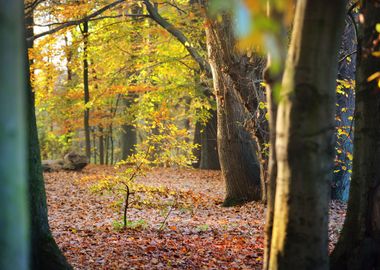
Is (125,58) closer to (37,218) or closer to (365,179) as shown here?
(37,218)

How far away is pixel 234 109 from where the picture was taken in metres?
11.7

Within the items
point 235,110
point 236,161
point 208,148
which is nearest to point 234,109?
point 235,110

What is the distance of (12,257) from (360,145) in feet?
11.9

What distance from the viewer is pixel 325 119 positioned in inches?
137

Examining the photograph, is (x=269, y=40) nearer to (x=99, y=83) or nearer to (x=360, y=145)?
(x=360, y=145)

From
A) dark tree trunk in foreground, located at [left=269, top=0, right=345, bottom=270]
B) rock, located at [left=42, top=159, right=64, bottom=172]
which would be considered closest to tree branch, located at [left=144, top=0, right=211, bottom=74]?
rock, located at [left=42, top=159, right=64, bottom=172]

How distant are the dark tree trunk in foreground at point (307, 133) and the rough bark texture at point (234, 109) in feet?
22.3

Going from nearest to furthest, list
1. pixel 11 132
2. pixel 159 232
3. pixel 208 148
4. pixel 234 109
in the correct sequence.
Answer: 1. pixel 11 132
2. pixel 159 232
3. pixel 234 109
4. pixel 208 148

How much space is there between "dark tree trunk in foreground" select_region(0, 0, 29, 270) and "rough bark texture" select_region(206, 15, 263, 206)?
8.38 metres

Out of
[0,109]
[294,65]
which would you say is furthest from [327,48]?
[0,109]

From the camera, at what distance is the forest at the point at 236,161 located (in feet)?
7.30

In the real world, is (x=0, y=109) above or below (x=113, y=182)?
above

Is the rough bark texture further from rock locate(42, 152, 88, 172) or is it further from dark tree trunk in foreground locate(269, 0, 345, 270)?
rock locate(42, 152, 88, 172)

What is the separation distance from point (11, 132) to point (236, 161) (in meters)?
10.1
